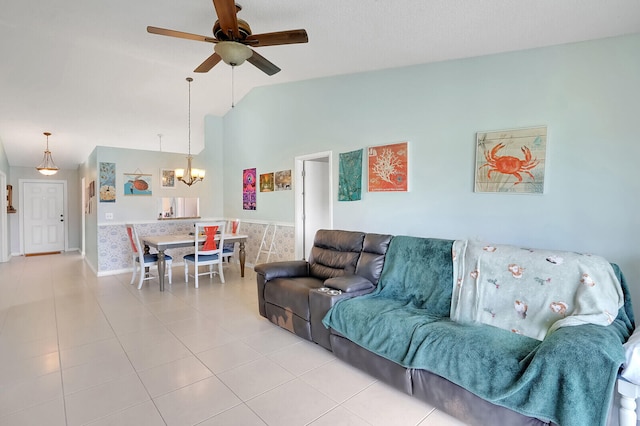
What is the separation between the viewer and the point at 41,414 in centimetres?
193

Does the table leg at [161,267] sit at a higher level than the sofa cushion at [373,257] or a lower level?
lower

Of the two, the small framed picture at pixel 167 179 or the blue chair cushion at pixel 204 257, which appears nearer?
the blue chair cushion at pixel 204 257

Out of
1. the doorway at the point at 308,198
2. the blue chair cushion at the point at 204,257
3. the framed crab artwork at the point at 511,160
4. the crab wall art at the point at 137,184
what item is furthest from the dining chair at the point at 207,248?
the framed crab artwork at the point at 511,160

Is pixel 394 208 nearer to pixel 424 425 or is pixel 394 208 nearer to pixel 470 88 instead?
pixel 470 88

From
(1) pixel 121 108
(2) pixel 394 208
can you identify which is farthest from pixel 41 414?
(1) pixel 121 108

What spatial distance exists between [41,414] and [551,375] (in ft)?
9.43

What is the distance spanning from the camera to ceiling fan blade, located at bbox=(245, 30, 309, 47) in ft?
7.78

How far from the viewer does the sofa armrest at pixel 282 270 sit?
342 centimetres

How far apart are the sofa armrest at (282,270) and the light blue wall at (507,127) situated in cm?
92

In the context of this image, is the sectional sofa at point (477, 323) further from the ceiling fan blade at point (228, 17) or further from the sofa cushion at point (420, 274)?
the ceiling fan blade at point (228, 17)

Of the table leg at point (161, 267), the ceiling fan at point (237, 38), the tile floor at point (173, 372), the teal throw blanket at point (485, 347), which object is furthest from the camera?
the table leg at point (161, 267)

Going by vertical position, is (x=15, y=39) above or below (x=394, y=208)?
above

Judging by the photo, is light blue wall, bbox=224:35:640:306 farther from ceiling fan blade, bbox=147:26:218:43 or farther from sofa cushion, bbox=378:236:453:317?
ceiling fan blade, bbox=147:26:218:43

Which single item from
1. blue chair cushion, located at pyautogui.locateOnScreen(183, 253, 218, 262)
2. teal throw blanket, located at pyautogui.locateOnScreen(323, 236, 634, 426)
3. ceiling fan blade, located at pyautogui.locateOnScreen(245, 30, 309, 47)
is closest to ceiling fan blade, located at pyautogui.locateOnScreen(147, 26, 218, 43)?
ceiling fan blade, located at pyautogui.locateOnScreen(245, 30, 309, 47)
